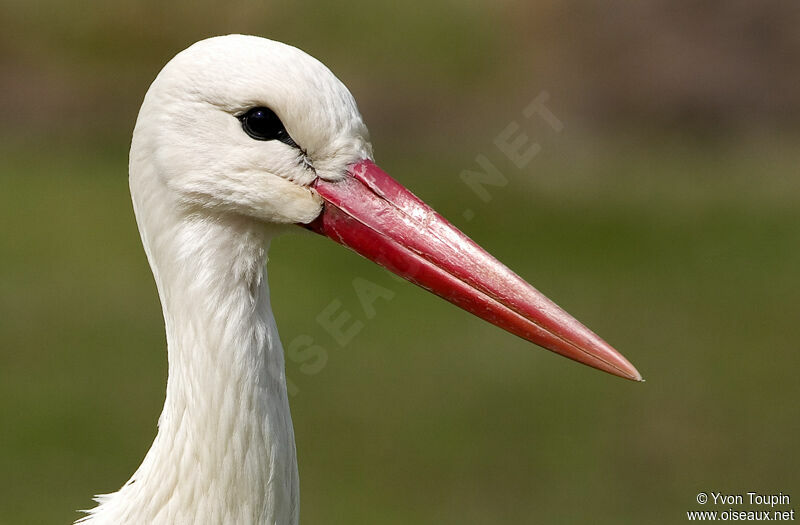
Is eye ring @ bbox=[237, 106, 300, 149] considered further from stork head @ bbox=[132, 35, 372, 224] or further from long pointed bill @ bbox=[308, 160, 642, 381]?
long pointed bill @ bbox=[308, 160, 642, 381]

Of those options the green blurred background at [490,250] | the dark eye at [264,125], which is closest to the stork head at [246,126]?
the dark eye at [264,125]

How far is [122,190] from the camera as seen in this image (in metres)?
8.41

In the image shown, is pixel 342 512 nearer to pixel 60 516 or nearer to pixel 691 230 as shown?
pixel 60 516

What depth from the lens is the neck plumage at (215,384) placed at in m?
1.96

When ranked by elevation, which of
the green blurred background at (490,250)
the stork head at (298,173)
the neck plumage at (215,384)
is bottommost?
the neck plumage at (215,384)

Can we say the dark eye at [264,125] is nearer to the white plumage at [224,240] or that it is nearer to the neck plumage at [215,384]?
the white plumage at [224,240]

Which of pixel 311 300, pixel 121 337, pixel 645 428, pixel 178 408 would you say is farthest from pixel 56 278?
pixel 178 408

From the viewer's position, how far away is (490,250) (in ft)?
25.0

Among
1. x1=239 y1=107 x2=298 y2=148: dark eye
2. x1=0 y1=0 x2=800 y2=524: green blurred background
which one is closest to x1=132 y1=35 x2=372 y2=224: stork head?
x1=239 y1=107 x2=298 y2=148: dark eye

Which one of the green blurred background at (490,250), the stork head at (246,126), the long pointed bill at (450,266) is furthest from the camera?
the green blurred background at (490,250)

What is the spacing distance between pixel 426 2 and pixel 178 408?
25.1 feet

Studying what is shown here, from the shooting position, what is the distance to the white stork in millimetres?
1911

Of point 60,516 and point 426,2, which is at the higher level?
point 426,2

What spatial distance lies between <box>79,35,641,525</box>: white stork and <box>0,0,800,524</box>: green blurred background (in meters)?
3.02
